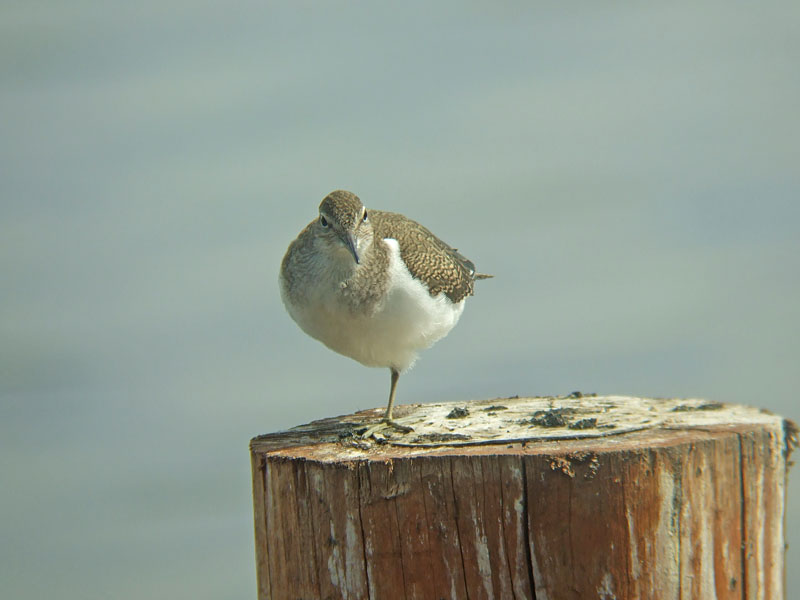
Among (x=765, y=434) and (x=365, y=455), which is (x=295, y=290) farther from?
(x=765, y=434)

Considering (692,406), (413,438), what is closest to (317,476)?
(413,438)

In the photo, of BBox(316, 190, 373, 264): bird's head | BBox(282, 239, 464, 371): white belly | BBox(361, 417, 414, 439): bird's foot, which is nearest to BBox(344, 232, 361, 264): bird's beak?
BBox(316, 190, 373, 264): bird's head

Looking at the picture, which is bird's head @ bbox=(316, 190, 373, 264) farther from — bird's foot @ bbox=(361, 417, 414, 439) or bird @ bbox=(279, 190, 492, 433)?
bird's foot @ bbox=(361, 417, 414, 439)

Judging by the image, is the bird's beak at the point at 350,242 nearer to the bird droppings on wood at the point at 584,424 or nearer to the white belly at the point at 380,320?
the white belly at the point at 380,320

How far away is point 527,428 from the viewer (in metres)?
4.84

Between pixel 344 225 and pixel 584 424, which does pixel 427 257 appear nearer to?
pixel 344 225

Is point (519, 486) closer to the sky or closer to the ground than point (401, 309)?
closer to the ground

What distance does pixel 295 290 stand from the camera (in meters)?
6.25

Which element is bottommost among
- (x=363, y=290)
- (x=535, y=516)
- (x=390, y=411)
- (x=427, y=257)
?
(x=535, y=516)

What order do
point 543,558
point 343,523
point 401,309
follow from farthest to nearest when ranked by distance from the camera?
point 401,309 < point 343,523 < point 543,558

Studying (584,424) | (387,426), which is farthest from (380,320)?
(584,424)

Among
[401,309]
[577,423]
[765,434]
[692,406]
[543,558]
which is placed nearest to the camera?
[543,558]

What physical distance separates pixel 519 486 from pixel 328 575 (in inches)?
39.2

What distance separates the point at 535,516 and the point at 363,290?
2.43 metres
